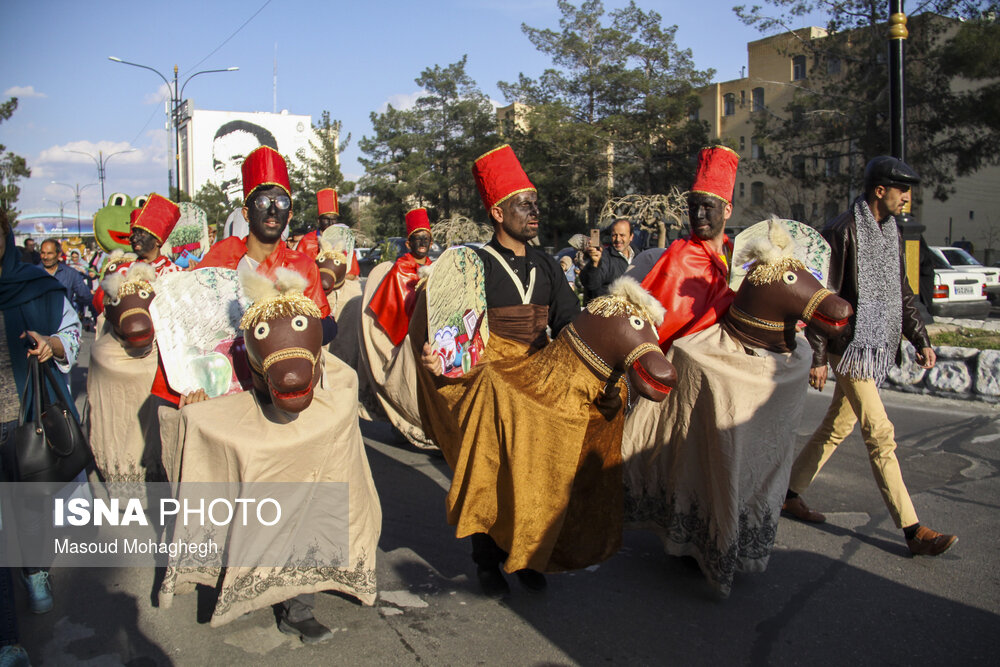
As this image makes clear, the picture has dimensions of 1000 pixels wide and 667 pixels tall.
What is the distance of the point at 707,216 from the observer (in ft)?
15.2

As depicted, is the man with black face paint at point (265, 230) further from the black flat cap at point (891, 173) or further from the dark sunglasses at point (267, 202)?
the black flat cap at point (891, 173)

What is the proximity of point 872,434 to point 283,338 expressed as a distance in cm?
338

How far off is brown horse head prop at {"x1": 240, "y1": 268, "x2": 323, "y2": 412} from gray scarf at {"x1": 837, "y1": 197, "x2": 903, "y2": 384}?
3.16 metres

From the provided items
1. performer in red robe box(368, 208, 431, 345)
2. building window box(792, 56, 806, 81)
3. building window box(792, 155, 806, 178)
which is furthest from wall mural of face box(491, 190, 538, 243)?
building window box(792, 56, 806, 81)

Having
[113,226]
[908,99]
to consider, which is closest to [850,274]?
[113,226]

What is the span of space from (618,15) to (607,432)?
3678 centimetres

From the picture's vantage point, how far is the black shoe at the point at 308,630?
12.2 feet

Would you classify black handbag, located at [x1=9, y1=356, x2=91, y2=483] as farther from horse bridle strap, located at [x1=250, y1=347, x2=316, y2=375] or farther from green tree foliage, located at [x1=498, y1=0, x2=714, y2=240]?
green tree foliage, located at [x1=498, y1=0, x2=714, y2=240]

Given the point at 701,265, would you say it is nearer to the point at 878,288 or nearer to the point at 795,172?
the point at 878,288

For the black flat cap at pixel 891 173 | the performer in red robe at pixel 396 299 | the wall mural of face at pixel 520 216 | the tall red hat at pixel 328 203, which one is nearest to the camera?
the wall mural of face at pixel 520 216

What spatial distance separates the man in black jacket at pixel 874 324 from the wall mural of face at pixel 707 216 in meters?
0.87

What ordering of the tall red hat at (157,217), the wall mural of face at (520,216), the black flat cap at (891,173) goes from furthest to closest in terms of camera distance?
1. the tall red hat at (157,217)
2. the black flat cap at (891,173)
3. the wall mural of face at (520,216)

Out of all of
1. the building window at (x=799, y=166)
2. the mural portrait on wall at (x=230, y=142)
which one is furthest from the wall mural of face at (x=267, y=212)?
the mural portrait on wall at (x=230, y=142)

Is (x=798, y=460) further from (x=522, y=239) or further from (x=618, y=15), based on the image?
(x=618, y=15)
